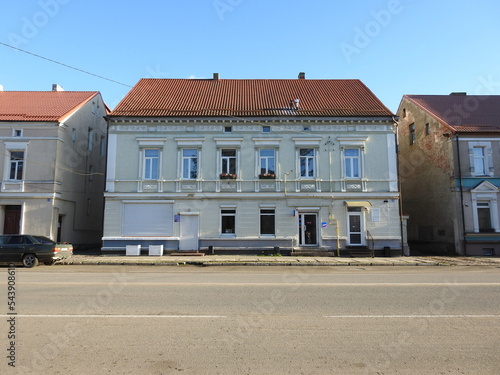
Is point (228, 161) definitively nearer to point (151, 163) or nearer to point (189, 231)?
point (151, 163)

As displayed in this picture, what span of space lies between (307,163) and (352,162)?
9.46 ft

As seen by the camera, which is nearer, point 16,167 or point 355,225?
point 355,225

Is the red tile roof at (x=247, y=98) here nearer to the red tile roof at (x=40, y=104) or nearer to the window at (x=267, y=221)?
the red tile roof at (x=40, y=104)

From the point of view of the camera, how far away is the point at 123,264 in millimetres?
17172

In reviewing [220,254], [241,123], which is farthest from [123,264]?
[241,123]

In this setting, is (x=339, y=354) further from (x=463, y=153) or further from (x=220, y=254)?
Result: (x=463, y=153)

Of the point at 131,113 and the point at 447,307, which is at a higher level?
the point at 131,113

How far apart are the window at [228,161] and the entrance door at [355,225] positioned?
7827 millimetres

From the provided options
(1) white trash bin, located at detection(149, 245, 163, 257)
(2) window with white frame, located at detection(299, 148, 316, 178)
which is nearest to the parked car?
(1) white trash bin, located at detection(149, 245, 163, 257)

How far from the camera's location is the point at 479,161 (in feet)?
72.3

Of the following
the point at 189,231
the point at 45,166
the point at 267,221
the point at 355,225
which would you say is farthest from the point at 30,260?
the point at 355,225

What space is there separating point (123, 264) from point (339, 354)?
583 inches

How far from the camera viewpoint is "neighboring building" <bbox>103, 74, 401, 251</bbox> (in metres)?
21.1

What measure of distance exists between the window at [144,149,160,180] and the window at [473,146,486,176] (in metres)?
20.5
